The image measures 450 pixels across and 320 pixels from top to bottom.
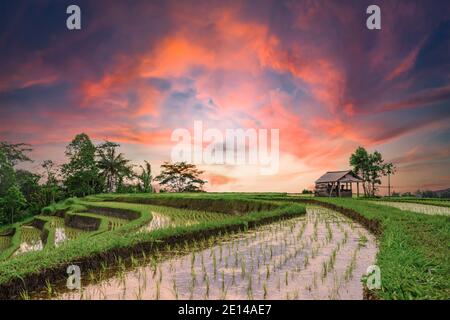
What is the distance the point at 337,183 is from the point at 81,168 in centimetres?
3027

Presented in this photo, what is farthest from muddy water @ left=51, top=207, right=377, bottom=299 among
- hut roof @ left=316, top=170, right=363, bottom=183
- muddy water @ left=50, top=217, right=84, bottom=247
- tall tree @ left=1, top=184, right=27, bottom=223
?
tall tree @ left=1, top=184, right=27, bottom=223

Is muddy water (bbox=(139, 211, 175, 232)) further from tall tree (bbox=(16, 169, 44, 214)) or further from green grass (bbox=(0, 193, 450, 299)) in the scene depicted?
tall tree (bbox=(16, 169, 44, 214))

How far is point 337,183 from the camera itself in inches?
1385

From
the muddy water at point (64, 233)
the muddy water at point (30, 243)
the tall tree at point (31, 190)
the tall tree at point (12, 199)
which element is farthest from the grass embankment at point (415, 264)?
the tall tree at point (31, 190)

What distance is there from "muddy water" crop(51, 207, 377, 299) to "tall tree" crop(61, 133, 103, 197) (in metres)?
35.8

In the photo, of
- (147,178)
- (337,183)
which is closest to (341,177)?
(337,183)

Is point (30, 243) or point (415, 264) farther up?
point (415, 264)

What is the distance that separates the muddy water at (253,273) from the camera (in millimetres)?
4766

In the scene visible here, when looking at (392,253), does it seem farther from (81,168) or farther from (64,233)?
(81,168)

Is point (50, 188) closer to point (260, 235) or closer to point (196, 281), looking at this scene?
point (260, 235)

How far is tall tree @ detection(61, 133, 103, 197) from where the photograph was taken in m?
40.3

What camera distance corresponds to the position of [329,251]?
7.65 metres

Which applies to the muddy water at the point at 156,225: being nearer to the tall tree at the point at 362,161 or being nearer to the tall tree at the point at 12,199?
the tall tree at the point at 12,199
